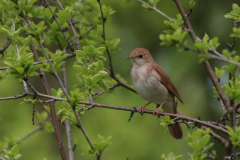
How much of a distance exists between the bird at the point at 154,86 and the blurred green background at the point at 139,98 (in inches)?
75.4

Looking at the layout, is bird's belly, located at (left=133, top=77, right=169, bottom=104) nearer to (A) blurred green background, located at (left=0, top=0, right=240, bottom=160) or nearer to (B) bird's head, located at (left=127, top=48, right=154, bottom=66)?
(B) bird's head, located at (left=127, top=48, right=154, bottom=66)

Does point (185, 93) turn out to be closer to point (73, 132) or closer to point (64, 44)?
point (73, 132)

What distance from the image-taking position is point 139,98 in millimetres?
7664

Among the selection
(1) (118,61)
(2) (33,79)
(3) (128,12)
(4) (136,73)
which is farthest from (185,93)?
(2) (33,79)

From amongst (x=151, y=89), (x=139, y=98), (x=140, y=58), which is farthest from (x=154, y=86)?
(x=139, y=98)

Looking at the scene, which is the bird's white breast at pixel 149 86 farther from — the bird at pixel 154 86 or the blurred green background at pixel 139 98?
the blurred green background at pixel 139 98

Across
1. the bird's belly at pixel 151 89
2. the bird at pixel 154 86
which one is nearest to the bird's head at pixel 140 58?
the bird at pixel 154 86

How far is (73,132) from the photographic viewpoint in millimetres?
8289

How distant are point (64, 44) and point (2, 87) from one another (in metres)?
4.02

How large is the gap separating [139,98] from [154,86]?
2.83 metres

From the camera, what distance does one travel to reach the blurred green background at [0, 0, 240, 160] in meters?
7.15

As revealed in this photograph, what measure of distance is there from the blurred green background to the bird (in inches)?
75.4

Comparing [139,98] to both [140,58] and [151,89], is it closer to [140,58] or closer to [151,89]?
[140,58]

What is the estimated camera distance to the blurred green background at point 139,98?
7148 millimetres
